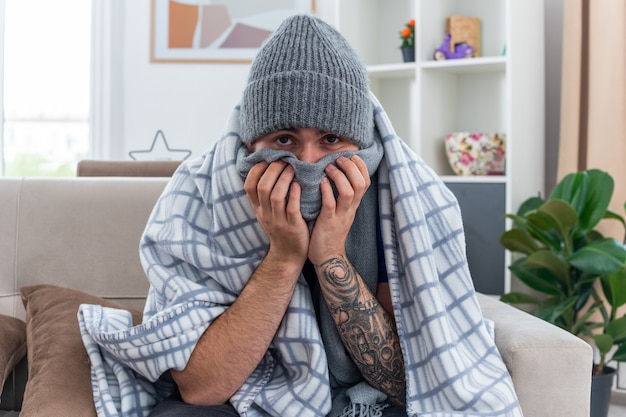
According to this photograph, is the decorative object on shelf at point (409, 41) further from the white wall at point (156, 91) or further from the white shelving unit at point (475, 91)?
the white wall at point (156, 91)

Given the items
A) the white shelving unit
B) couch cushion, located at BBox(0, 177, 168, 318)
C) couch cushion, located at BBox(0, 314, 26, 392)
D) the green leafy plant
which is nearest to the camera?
couch cushion, located at BBox(0, 314, 26, 392)

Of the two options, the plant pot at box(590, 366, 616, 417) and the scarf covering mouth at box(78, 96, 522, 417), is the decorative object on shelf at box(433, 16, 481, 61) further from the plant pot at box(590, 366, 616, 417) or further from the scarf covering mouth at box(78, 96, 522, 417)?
the scarf covering mouth at box(78, 96, 522, 417)

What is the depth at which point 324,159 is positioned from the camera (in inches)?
50.3

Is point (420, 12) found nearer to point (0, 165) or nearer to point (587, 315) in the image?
point (587, 315)

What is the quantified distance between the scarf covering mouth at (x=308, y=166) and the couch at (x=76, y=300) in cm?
40

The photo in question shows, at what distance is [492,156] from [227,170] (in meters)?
1.72

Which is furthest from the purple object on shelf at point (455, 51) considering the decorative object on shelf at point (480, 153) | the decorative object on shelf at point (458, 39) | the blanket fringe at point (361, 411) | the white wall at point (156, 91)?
the blanket fringe at point (361, 411)

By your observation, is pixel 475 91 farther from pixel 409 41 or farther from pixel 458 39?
pixel 409 41

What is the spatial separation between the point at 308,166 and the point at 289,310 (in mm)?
267

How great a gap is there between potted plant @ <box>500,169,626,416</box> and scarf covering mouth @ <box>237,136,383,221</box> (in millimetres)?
1275

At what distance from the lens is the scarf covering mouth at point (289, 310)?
129 cm

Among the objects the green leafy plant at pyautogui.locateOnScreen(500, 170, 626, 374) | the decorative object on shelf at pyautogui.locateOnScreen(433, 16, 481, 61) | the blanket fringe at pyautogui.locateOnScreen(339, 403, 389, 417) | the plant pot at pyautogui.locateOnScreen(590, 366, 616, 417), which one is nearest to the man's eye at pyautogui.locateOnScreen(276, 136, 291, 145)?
the blanket fringe at pyautogui.locateOnScreen(339, 403, 389, 417)

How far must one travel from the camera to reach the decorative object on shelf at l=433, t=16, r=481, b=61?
3.01 m

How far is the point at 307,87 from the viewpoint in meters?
1.26
